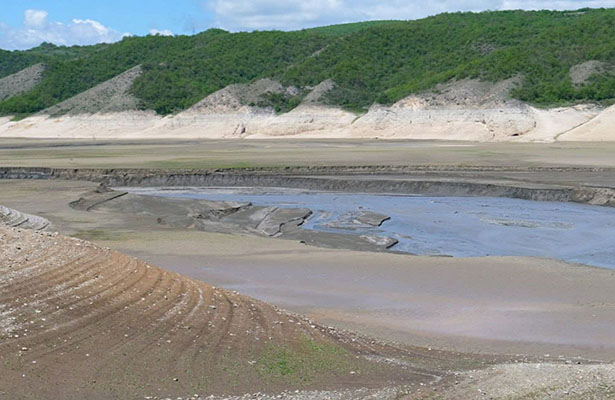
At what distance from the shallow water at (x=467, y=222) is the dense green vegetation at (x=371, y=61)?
4683cm

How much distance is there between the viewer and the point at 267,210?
102ft

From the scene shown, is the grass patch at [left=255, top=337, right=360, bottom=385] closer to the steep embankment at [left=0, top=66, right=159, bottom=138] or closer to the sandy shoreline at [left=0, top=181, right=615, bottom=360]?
the sandy shoreline at [left=0, top=181, right=615, bottom=360]

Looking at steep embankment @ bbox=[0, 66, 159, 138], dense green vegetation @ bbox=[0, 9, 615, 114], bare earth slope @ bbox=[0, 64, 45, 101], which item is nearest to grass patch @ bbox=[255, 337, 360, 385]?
dense green vegetation @ bbox=[0, 9, 615, 114]

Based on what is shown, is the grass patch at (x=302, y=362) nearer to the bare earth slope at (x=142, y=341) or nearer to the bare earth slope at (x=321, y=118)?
the bare earth slope at (x=142, y=341)

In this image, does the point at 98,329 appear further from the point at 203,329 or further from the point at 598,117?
the point at 598,117

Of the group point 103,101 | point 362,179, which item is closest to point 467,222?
point 362,179

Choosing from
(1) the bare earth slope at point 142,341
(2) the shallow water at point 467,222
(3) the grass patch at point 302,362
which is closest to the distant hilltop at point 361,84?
(2) the shallow water at point 467,222

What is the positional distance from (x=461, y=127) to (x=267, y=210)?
51.3 metres

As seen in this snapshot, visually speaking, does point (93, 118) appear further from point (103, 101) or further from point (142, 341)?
point (142, 341)

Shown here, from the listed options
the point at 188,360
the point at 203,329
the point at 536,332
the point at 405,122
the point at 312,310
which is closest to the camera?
the point at 188,360

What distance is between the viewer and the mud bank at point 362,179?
37281mm

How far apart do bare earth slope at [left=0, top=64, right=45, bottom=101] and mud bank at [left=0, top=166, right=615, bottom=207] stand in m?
97.3

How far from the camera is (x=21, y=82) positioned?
144375 millimetres

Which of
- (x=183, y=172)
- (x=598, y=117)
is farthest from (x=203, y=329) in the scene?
(x=598, y=117)
